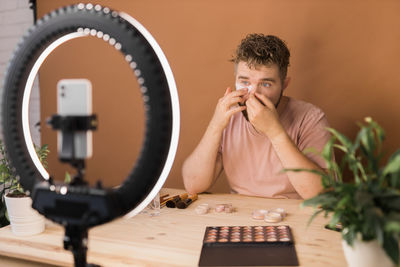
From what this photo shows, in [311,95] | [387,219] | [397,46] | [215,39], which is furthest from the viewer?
[215,39]

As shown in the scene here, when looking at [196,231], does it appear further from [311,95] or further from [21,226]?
[311,95]

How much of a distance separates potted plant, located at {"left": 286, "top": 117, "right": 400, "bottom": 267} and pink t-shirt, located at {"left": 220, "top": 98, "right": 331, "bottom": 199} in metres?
0.84

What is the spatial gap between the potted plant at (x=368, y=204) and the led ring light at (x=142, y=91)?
393 mm

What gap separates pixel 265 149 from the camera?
1.64m

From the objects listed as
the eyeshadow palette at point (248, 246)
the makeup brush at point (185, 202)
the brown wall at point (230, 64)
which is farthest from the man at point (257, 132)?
the eyeshadow palette at point (248, 246)

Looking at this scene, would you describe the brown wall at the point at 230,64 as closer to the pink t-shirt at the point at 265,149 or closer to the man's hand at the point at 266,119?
the pink t-shirt at the point at 265,149

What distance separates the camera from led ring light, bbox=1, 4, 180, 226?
0.38m

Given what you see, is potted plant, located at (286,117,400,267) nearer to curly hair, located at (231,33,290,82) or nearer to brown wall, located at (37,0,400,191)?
curly hair, located at (231,33,290,82)

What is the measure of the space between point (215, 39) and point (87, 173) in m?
1.80

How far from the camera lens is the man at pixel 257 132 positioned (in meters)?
1.47

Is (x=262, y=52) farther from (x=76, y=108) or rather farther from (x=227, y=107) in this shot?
(x=76, y=108)

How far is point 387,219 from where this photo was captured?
618 mm

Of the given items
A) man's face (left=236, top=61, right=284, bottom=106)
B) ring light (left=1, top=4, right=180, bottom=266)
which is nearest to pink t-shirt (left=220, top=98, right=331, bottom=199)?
man's face (left=236, top=61, right=284, bottom=106)

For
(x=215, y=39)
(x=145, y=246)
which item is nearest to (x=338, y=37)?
(x=215, y=39)
